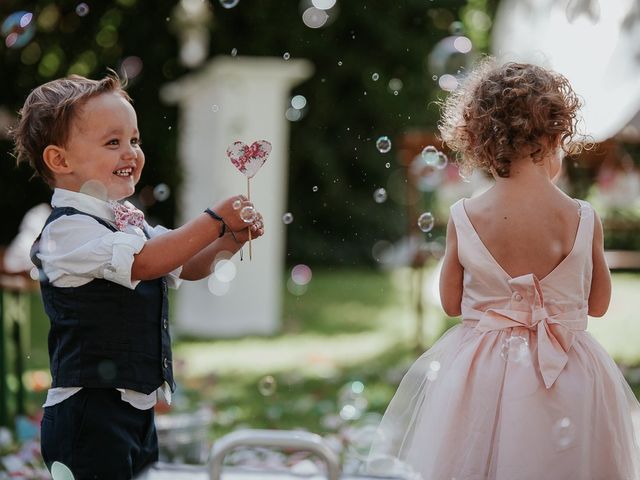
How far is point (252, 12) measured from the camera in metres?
7.84

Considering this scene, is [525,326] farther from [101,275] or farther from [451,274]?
[101,275]

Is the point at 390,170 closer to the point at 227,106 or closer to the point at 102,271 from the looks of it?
the point at 227,106

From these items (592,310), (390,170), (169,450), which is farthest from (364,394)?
(390,170)

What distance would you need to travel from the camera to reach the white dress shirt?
1.88m

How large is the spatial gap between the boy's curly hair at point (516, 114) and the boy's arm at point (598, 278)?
21cm

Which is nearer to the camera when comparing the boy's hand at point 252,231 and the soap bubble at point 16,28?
the boy's hand at point 252,231

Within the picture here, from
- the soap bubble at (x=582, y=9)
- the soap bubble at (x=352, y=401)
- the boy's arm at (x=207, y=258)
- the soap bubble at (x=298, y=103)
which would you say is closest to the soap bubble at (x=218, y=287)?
the soap bubble at (x=352, y=401)

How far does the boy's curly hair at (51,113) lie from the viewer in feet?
6.55

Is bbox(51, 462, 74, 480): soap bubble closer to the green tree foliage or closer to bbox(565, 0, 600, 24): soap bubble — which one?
bbox(565, 0, 600, 24): soap bubble

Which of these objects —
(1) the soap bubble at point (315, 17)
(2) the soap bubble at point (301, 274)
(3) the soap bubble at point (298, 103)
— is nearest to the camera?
(3) the soap bubble at point (298, 103)

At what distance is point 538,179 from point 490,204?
12 centimetres

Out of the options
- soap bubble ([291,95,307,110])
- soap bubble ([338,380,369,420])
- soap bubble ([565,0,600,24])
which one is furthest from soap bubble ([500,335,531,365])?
soap bubble ([291,95,307,110])

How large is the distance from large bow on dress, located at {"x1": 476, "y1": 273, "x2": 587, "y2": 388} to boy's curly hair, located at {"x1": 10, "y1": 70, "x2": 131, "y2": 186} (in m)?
0.95

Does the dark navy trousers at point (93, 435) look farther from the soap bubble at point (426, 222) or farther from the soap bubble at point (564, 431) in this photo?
the soap bubble at point (426, 222)
